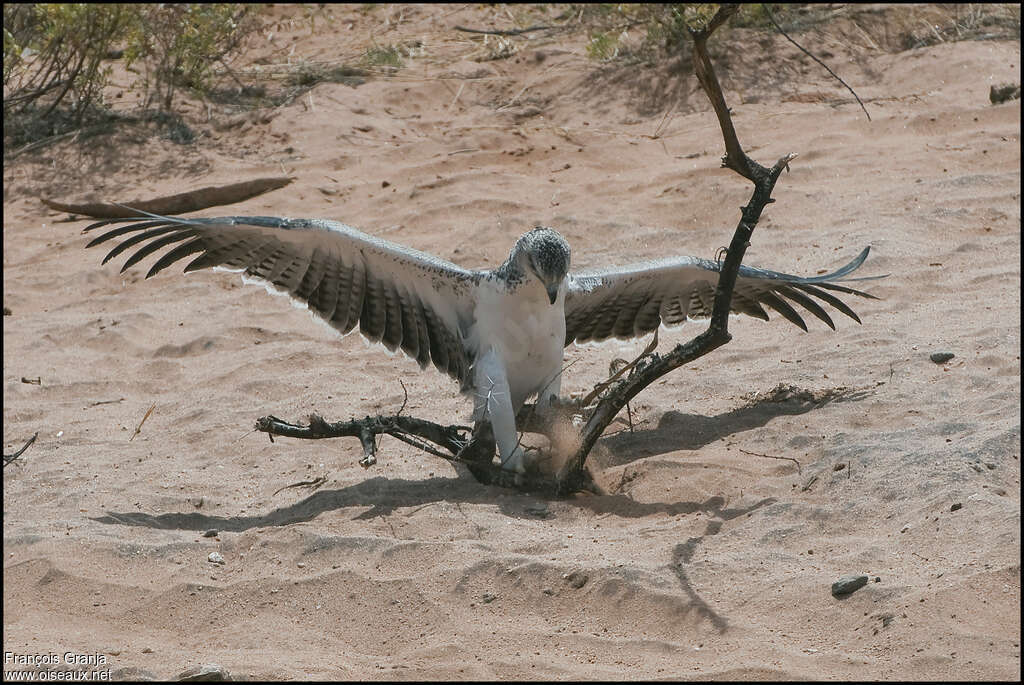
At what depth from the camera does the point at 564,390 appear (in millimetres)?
6699

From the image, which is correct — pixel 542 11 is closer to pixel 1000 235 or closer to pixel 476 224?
pixel 476 224

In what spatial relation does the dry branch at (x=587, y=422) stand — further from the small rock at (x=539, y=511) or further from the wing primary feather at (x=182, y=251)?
the wing primary feather at (x=182, y=251)

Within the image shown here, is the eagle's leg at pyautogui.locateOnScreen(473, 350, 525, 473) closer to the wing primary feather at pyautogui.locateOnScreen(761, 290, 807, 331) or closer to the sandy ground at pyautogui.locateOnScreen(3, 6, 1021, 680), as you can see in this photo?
the sandy ground at pyautogui.locateOnScreen(3, 6, 1021, 680)

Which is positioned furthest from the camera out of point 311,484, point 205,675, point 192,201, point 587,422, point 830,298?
point 192,201

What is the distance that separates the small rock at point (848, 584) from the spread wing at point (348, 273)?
7.37 feet

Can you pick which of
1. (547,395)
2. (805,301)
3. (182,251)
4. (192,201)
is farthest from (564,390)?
(192,201)

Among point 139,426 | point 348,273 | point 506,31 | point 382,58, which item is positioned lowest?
point 139,426

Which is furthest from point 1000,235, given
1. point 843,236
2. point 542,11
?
point 542,11

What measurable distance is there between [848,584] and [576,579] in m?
0.87

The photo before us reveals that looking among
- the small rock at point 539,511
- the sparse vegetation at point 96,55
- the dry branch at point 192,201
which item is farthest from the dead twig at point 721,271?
the sparse vegetation at point 96,55

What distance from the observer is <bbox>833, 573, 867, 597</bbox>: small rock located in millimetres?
3992

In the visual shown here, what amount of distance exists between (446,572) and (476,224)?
190 inches

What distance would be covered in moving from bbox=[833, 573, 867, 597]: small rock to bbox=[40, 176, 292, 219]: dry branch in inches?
275

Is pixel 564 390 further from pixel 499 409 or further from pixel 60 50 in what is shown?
pixel 60 50
